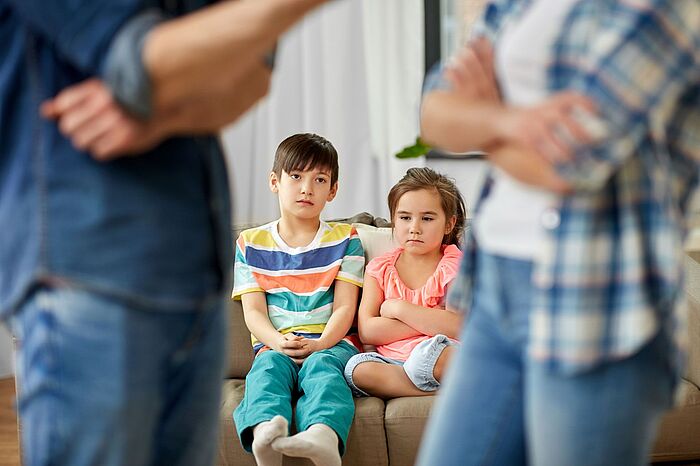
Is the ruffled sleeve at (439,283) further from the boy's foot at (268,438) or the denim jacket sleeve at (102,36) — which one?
the denim jacket sleeve at (102,36)

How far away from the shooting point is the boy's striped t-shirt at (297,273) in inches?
111

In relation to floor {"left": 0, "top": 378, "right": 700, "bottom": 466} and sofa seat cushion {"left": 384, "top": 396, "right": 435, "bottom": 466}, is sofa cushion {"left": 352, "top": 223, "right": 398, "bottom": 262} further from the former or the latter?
floor {"left": 0, "top": 378, "right": 700, "bottom": 466}

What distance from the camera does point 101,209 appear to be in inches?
35.7

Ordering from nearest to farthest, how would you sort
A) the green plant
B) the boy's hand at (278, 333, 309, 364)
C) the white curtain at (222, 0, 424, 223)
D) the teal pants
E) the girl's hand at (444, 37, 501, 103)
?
1. the girl's hand at (444, 37, 501, 103)
2. the green plant
3. the teal pants
4. the boy's hand at (278, 333, 309, 364)
5. the white curtain at (222, 0, 424, 223)

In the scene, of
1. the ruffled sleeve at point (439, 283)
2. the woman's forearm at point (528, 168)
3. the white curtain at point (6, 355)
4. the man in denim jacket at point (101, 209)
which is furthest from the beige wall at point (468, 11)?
the man in denim jacket at point (101, 209)

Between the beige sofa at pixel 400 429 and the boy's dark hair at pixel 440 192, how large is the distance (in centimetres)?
58

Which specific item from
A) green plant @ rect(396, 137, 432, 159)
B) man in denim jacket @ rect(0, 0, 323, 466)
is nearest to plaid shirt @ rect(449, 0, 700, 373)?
man in denim jacket @ rect(0, 0, 323, 466)

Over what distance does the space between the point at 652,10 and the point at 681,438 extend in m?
2.02

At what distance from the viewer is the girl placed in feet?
8.66

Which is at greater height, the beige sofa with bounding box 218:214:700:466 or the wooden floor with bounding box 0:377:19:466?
the beige sofa with bounding box 218:214:700:466

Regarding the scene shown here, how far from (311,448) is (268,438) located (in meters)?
0.11

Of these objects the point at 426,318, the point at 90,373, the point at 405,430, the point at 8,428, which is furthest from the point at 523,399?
the point at 8,428

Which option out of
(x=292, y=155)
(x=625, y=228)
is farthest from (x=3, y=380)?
(x=625, y=228)

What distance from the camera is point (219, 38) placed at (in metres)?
0.89
